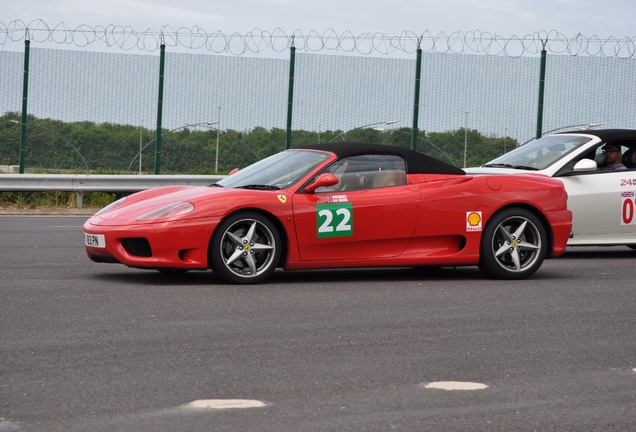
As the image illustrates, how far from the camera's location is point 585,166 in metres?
12.6

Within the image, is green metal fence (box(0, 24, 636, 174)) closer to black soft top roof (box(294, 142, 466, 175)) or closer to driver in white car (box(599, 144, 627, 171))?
driver in white car (box(599, 144, 627, 171))

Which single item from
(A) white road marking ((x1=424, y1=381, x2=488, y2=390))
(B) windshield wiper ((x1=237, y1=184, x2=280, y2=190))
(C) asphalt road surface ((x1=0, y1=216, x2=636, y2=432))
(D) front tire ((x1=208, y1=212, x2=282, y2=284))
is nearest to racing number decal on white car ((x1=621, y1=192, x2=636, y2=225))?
(C) asphalt road surface ((x1=0, y1=216, x2=636, y2=432))

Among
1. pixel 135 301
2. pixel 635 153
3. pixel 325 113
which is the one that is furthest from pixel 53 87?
pixel 135 301

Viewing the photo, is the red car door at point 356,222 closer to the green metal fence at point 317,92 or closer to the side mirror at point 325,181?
the side mirror at point 325,181

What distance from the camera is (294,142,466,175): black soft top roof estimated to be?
33.8 ft

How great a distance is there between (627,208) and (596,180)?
45cm

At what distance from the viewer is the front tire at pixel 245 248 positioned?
9.52 metres

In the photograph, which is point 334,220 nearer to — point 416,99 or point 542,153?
point 542,153

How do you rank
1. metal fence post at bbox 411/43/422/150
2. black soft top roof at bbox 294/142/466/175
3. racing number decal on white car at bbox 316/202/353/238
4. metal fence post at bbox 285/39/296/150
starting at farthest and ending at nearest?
metal fence post at bbox 411/43/422/150, metal fence post at bbox 285/39/296/150, black soft top roof at bbox 294/142/466/175, racing number decal on white car at bbox 316/202/353/238

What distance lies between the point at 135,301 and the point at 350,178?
2.45m

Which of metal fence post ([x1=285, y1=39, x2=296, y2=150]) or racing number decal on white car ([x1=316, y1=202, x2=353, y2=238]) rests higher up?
metal fence post ([x1=285, y1=39, x2=296, y2=150])

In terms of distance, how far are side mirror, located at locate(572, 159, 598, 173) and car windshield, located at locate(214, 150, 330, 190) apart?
3.48 metres

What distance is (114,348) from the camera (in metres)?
6.60

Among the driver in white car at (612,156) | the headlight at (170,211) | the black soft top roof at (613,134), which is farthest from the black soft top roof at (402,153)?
the black soft top roof at (613,134)
